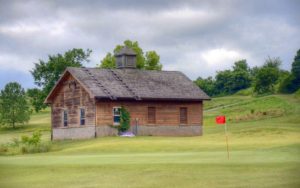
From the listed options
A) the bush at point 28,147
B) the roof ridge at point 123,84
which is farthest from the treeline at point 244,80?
the bush at point 28,147

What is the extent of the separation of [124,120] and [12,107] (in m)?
36.7

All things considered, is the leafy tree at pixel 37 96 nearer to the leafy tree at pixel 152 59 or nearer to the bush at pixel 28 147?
the leafy tree at pixel 152 59

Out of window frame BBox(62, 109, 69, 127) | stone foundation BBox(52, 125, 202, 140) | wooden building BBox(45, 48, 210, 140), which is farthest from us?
window frame BBox(62, 109, 69, 127)

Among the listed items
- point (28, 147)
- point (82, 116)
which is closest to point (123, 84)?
point (82, 116)

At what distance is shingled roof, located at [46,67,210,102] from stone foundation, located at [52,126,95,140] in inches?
122

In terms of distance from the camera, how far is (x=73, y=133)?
2231 inches

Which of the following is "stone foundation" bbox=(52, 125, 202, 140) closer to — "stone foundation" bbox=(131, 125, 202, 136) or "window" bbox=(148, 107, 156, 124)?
"stone foundation" bbox=(131, 125, 202, 136)

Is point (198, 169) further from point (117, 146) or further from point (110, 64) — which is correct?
point (110, 64)

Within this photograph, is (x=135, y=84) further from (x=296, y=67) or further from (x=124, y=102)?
(x=296, y=67)

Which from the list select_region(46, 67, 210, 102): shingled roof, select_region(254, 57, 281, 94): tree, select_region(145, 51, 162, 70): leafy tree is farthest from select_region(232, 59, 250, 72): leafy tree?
select_region(46, 67, 210, 102): shingled roof

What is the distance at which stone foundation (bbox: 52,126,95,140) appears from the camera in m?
54.2

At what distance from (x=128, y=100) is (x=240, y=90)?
70006 mm

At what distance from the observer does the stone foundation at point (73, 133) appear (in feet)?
178

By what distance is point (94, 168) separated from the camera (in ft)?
86.0
